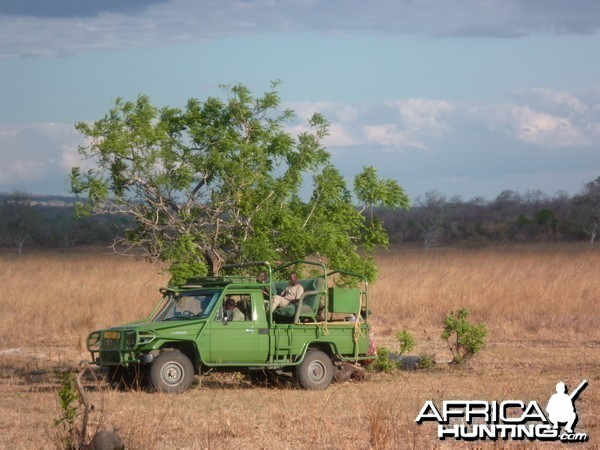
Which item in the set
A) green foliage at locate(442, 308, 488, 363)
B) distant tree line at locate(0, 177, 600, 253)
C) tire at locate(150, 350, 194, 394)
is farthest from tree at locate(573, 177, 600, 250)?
tire at locate(150, 350, 194, 394)

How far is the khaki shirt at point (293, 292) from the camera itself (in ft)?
51.6

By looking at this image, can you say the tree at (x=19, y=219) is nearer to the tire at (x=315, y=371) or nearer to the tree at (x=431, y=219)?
the tree at (x=431, y=219)

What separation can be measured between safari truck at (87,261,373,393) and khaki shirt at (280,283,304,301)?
97 millimetres

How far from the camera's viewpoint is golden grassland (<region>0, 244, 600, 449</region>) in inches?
429

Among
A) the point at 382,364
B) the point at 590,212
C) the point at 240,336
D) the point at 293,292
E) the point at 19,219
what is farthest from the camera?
the point at 19,219

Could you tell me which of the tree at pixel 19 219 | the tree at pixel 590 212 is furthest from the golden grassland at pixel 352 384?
the tree at pixel 19 219

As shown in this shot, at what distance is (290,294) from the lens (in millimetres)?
15781

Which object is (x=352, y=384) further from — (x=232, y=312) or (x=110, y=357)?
(x=110, y=357)

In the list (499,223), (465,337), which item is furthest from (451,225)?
(465,337)

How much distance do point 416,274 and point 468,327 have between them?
13814 millimetres

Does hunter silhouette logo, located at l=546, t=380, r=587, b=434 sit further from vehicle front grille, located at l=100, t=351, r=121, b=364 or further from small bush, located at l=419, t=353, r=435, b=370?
vehicle front grille, located at l=100, t=351, r=121, b=364

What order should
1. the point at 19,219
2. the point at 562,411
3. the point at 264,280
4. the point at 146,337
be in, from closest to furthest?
the point at 562,411 < the point at 146,337 < the point at 264,280 < the point at 19,219

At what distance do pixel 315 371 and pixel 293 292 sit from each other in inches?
47.5

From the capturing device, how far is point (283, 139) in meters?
16.7
